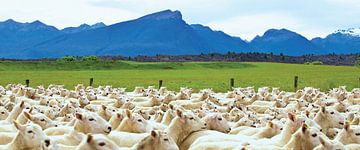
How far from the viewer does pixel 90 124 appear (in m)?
10.7

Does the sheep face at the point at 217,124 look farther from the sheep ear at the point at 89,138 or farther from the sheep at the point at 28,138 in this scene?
the sheep ear at the point at 89,138

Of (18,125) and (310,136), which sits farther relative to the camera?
(18,125)

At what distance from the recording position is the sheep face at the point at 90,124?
1064 cm

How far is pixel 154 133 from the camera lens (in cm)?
873

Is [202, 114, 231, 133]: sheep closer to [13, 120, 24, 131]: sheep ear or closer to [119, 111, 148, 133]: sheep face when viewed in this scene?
[119, 111, 148, 133]: sheep face

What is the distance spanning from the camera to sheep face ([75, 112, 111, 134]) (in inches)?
419

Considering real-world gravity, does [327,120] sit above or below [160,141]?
below

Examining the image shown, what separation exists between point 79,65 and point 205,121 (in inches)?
3343

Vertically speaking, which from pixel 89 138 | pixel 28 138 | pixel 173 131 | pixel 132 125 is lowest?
pixel 173 131

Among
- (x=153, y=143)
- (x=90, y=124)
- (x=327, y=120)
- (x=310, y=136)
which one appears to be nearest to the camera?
(x=153, y=143)

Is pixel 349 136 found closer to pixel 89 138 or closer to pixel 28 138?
pixel 89 138

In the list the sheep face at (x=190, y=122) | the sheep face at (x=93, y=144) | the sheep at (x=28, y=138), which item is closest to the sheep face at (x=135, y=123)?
the sheep face at (x=190, y=122)

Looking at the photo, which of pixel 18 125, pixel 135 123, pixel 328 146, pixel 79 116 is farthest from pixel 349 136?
pixel 18 125

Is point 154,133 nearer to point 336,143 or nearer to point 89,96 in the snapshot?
point 336,143
